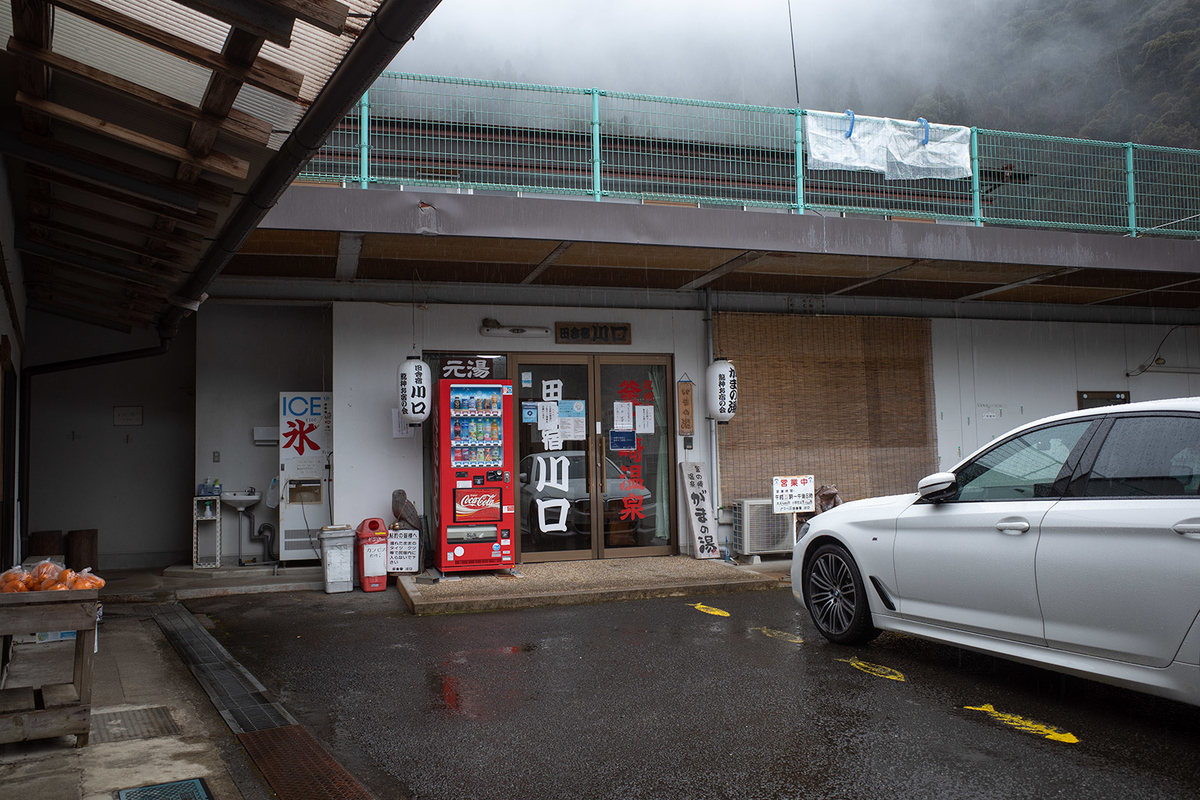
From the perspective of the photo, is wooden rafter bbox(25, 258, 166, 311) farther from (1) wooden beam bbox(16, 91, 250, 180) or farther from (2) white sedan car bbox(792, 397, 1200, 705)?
(2) white sedan car bbox(792, 397, 1200, 705)

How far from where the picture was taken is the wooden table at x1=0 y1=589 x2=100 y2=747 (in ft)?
12.5

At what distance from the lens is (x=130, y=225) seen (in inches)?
218

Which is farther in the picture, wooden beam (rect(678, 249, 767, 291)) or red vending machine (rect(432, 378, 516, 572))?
red vending machine (rect(432, 378, 516, 572))

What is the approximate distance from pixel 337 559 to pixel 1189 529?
7.33 metres

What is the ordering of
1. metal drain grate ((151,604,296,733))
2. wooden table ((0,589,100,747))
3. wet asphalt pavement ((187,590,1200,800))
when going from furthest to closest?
1. metal drain grate ((151,604,296,733))
2. wooden table ((0,589,100,747))
3. wet asphalt pavement ((187,590,1200,800))

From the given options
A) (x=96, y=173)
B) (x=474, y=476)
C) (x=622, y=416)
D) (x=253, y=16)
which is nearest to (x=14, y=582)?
(x=96, y=173)

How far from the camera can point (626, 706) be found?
15.2 ft

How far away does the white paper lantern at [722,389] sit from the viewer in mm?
9883

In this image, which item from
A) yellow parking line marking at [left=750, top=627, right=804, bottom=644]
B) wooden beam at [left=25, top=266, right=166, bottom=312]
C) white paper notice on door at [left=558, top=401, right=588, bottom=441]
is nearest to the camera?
yellow parking line marking at [left=750, top=627, right=804, bottom=644]

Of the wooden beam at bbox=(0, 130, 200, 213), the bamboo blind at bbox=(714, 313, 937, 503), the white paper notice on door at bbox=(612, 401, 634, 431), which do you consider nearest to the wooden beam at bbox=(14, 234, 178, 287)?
the wooden beam at bbox=(0, 130, 200, 213)

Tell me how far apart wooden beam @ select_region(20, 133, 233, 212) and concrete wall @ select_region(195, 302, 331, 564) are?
515 centimetres

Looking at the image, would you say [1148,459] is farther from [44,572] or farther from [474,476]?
[474,476]

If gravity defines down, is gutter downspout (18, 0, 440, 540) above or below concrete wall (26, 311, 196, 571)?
above

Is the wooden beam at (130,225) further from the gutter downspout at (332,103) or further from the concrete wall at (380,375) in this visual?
the concrete wall at (380,375)
